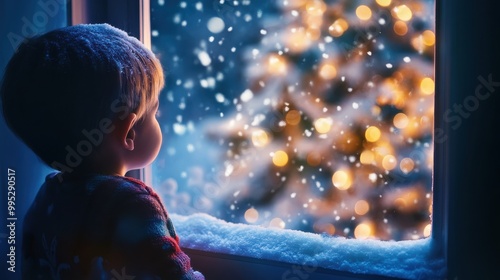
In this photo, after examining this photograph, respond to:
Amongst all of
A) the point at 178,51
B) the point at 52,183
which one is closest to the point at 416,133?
the point at 178,51

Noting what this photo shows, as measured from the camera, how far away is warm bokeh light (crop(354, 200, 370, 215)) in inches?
41.8

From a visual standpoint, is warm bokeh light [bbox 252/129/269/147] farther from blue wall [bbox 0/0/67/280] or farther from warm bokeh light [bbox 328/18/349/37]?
blue wall [bbox 0/0/67/280]

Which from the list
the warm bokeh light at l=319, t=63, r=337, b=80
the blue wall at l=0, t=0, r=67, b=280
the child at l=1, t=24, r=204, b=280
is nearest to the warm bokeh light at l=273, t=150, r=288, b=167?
the warm bokeh light at l=319, t=63, r=337, b=80

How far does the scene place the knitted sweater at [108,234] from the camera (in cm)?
82

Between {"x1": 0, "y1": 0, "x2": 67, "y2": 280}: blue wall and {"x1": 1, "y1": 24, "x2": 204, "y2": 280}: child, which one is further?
{"x1": 0, "y1": 0, "x2": 67, "y2": 280}: blue wall

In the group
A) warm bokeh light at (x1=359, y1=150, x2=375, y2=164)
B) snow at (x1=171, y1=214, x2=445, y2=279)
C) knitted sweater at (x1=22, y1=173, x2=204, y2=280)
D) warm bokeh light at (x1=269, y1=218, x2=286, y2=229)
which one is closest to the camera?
knitted sweater at (x1=22, y1=173, x2=204, y2=280)

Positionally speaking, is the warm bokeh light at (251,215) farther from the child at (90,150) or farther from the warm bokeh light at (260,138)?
the child at (90,150)

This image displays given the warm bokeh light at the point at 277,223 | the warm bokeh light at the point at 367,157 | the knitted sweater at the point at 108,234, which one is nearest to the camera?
the knitted sweater at the point at 108,234

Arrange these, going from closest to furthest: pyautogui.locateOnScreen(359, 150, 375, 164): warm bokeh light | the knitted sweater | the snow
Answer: the knitted sweater, the snow, pyautogui.locateOnScreen(359, 150, 375, 164): warm bokeh light

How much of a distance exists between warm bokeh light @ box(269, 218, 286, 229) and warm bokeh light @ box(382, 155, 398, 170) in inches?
11.2

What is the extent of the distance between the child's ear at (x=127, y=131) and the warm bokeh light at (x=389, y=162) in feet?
1.77

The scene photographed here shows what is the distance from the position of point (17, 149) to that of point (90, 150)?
13.3 inches

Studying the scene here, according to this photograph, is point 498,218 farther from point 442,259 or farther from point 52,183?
point 52,183

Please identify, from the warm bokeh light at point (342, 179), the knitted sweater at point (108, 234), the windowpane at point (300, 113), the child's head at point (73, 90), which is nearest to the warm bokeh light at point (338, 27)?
the windowpane at point (300, 113)
